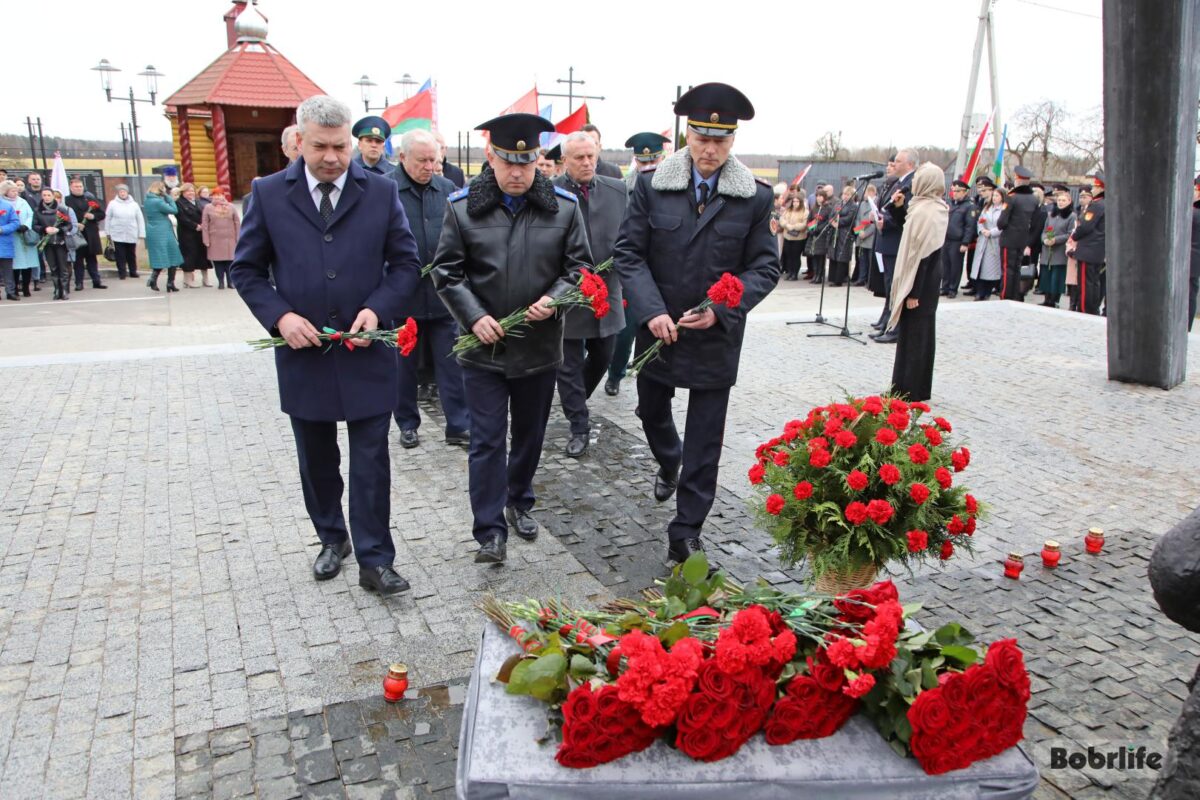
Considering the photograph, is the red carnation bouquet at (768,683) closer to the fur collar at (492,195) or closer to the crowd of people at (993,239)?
the fur collar at (492,195)

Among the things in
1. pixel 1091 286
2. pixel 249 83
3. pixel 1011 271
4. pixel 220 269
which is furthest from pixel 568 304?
pixel 249 83

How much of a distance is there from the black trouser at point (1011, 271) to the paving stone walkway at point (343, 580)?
771 centimetres

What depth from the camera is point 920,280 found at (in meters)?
7.34

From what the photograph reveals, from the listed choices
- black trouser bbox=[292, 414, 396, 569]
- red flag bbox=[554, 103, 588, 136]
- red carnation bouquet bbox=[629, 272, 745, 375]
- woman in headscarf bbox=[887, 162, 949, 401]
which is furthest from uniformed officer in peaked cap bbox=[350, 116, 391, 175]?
woman in headscarf bbox=[887, 162, 949, 401]

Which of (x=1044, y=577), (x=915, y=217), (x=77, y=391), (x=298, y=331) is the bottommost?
(x=1044, y=577)

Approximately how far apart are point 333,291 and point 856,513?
7.72 feet

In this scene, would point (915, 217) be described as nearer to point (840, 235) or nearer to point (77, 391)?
point (77, 391)

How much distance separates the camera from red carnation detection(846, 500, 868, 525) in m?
3.55

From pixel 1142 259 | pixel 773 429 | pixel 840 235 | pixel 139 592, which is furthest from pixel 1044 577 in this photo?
pixel 840 235

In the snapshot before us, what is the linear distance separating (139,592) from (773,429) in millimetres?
4466

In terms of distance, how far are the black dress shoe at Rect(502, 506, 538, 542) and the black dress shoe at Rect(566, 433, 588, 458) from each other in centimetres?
123

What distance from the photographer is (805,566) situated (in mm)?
4367

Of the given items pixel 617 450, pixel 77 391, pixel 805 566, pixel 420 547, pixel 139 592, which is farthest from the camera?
pixel 77 391

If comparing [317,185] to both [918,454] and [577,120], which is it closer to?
[918,454]
